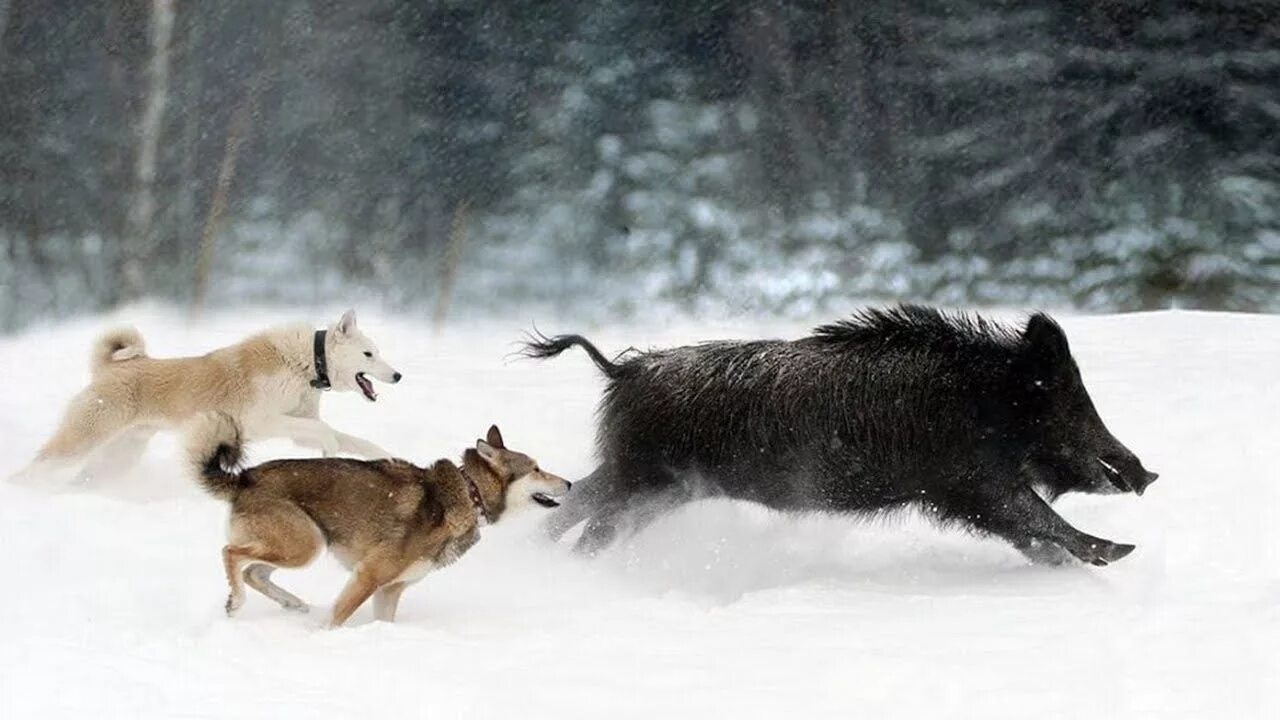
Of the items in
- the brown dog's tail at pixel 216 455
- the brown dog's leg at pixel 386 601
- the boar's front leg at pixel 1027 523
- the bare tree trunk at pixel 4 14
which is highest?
Answer: the boar's front leg at pixel 1027 523

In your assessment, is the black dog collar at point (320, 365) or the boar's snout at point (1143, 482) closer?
the boar's snout at point (1143, 482)

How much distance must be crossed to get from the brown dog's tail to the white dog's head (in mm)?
2543

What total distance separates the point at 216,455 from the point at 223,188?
11.7 m

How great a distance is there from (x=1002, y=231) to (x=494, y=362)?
565 cm

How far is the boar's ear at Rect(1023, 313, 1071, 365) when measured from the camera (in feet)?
23.5

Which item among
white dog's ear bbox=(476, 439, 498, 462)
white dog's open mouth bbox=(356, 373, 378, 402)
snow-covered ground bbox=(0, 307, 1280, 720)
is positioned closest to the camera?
snow-covered ground bbox=(0, 307, 1280, 720)

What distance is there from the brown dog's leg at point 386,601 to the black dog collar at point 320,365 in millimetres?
2603

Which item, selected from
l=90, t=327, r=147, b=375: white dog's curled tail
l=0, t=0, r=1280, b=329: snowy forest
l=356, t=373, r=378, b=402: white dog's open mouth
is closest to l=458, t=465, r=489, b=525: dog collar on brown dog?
l=356, t=373, r=378, b=402: white dog's open mouth

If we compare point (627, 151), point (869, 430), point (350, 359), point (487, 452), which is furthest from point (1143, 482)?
point (627, 151)

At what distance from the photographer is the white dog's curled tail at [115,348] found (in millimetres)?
8516

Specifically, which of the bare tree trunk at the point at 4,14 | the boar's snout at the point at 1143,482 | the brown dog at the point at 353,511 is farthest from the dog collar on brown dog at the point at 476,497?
the bare tree trunk at the point at 4,14

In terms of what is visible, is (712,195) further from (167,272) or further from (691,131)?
(167,272)

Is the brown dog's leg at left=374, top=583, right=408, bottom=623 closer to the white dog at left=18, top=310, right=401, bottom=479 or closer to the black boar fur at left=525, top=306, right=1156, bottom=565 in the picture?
the black boar fur at left=525, top=306, right=1156, bottom=565

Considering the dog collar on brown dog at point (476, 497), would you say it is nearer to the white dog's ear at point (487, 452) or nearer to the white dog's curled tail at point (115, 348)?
the white dog's ear at point (487, 452)
